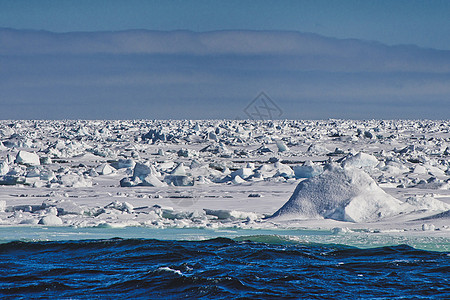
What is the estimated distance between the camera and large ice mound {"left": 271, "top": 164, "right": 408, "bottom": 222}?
697 centimetres

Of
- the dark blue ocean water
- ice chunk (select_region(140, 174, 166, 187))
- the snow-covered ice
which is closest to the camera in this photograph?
the dark blue ocean water

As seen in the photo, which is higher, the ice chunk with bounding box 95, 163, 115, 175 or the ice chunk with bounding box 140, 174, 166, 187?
the ice chunk with bounding box 95, 163, 115, 175

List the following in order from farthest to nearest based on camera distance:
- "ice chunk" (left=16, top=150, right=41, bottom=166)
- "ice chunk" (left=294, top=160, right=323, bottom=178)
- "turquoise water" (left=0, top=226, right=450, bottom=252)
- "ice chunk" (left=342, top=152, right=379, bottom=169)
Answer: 1. "ice chunk" (left=16, top=150, right=41, bottom=166)
2. "ice chunk" (left=342, top=152, right=379, bottom=169)
3. "ice chunk" (left=294, top=160, right=323, bottom=178)
4. "turquoise water" (left=0, top=226, right=450, bottom=252)

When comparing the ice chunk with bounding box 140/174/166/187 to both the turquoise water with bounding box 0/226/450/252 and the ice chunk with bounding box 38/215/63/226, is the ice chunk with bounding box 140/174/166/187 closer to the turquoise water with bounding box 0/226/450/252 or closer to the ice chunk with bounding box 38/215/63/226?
the ice chunk with bounding box 38/215/63/226

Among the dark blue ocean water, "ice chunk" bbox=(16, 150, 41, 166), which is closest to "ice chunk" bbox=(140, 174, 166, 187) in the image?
the dark blue ocean water

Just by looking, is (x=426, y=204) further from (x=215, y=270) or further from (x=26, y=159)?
(x=26, y=159)

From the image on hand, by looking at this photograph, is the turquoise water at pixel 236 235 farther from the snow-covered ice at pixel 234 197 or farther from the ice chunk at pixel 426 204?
the ice chunk at pixel 426 204

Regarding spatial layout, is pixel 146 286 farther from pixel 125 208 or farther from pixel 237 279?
pixel 125 208

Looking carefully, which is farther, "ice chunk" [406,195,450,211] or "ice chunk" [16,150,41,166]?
"ice chunk" [16,150,41,166]

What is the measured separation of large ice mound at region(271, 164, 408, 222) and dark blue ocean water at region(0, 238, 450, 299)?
1.25m

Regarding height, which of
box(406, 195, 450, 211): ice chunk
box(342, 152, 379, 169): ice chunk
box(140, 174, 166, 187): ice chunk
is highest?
box(342, 152, 379, 169): ice chunk

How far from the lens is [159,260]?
5.45 meters

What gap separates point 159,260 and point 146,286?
2.62 ft

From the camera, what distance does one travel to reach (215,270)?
5.06m
